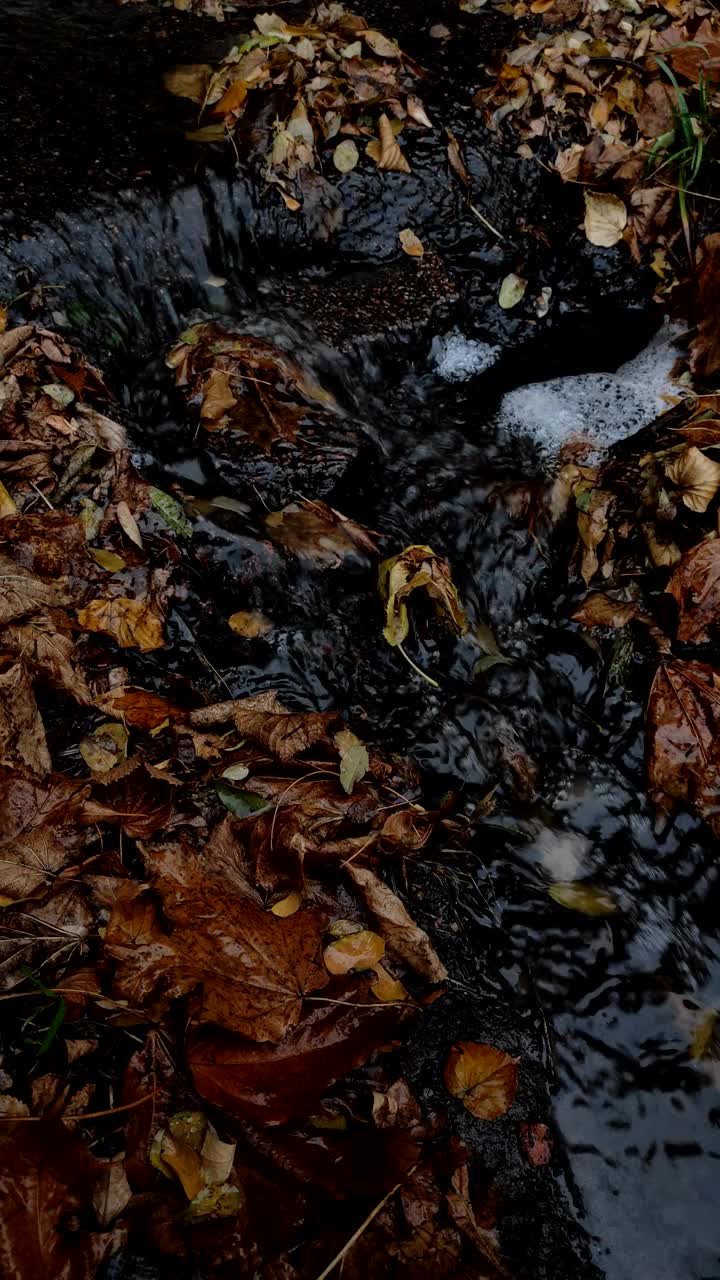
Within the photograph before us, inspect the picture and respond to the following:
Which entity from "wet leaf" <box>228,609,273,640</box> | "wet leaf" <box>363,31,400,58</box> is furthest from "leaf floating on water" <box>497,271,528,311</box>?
"wet leaf" <box>228,609,273,640</box>

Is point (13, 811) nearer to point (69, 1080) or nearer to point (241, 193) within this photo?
point (69, 1080)

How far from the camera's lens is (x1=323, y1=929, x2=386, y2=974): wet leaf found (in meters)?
1.80

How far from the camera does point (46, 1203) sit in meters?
1.38

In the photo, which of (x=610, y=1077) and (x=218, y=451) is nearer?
(x=610, y=1077)

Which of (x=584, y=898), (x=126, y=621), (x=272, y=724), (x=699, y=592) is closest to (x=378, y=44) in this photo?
(x=699, y=592)

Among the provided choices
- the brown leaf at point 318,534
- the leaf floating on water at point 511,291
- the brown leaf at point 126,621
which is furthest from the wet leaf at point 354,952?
the leaf floating on water at point 511,291

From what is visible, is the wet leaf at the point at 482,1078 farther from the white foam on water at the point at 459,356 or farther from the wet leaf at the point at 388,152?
the wet leaf at the point at 388,152

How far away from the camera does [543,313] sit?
14.3 feet

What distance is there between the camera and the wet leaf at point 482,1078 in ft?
5.94

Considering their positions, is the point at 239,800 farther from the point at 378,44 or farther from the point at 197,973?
the point at 378,44

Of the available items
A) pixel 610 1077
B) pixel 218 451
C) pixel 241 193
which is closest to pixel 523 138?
pixel 241 193

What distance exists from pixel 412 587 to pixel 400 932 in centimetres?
130

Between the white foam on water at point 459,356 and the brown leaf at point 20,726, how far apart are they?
114 inches

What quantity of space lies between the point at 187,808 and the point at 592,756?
156 cm
